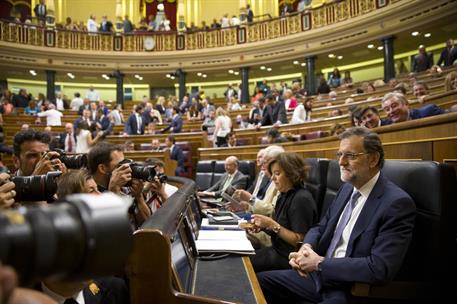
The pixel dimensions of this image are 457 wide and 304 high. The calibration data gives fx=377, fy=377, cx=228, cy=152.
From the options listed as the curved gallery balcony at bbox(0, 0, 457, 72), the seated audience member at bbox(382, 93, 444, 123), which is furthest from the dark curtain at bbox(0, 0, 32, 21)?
the seated audience member at bbox(382, 93, 444, 123)

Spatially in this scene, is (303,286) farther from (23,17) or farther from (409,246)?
(23,17)

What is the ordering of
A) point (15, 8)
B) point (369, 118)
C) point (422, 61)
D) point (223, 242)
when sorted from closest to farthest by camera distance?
point (223, 242) → point (369, 118) → point (422, 61) → point (15, 8)

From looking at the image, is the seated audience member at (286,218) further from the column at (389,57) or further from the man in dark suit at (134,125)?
the column at (389,57)

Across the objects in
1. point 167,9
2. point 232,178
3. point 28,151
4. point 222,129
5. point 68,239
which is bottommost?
point 232,178

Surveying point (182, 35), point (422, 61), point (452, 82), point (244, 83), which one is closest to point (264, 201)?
point (452, 82)

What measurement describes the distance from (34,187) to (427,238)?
4.66 feet

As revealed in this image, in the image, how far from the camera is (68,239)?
1.36ft

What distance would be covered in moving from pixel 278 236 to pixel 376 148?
722 mm

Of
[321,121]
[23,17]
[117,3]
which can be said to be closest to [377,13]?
[321,121]

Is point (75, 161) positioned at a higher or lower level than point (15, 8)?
lower

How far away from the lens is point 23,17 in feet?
54.3

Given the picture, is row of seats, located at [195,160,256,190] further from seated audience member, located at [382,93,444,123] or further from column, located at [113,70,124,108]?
column, located at [113,70,124,108]

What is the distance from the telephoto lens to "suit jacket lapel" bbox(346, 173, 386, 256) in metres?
1.29

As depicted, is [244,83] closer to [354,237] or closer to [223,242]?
[223,242]
